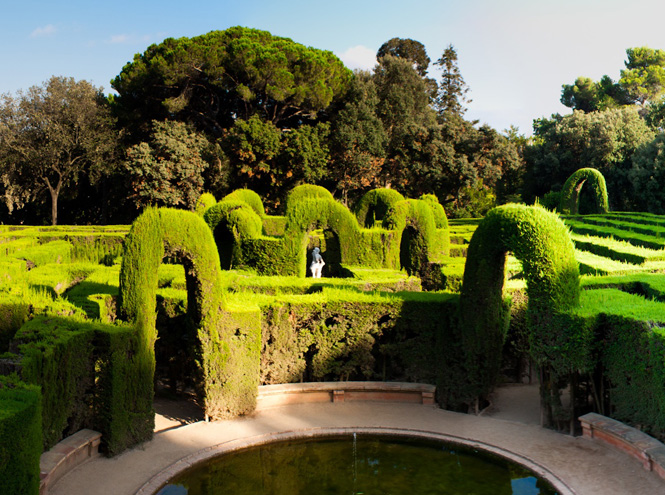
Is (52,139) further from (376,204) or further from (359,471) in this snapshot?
(359,471)

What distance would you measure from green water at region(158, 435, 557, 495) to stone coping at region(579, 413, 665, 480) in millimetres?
1488

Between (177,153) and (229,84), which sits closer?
(177,153)

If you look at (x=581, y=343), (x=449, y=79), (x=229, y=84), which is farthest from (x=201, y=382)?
(x=449, y=79)

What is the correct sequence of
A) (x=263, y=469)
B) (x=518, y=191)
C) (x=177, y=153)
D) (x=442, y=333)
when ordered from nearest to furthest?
(x=263, y=469) < (x=442, y=333) < (x=177, y=153) < (x=518, y=191)

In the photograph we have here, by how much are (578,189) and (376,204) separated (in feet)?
64.1

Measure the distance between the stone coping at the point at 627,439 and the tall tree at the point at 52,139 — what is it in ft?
130

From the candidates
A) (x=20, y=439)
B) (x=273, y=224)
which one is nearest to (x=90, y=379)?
(x=20, y=439)

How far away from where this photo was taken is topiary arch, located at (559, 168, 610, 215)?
38688 millimetres

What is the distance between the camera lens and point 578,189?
4034 centimetres

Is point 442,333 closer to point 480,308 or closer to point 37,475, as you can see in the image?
point 480,308

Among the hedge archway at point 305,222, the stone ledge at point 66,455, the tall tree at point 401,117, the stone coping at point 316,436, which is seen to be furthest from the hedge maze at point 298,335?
the tall tree at point 401,117

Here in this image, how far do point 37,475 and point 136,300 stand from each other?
3.28m

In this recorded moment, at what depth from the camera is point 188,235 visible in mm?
9758

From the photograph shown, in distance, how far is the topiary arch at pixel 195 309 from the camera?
30.8ft
